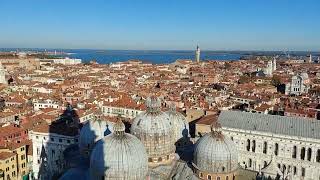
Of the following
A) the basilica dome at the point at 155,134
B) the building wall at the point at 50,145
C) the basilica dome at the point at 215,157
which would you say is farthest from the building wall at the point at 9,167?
the basilica dome at the point at 215,157

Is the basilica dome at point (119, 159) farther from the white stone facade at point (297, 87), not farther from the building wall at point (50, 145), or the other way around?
Result: the white stone facade at point (297, 87)

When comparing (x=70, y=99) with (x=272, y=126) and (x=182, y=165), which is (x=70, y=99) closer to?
(x=272, y=126)

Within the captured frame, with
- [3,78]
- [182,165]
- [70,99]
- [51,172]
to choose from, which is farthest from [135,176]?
[3,78]

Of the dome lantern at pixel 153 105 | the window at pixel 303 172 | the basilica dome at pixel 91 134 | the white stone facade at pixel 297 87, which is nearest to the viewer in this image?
the dome lantern at pixel 153 105

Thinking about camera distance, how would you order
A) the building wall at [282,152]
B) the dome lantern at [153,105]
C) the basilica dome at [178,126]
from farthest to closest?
1. the building wall at [282,152]
2. the basilica dome at [178,126]
3. the dome lantern at [153,105]

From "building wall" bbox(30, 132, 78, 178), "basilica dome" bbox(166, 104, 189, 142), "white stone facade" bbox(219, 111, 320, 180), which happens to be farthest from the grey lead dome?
"building wall" bbox(30, 132, 78, 178)
